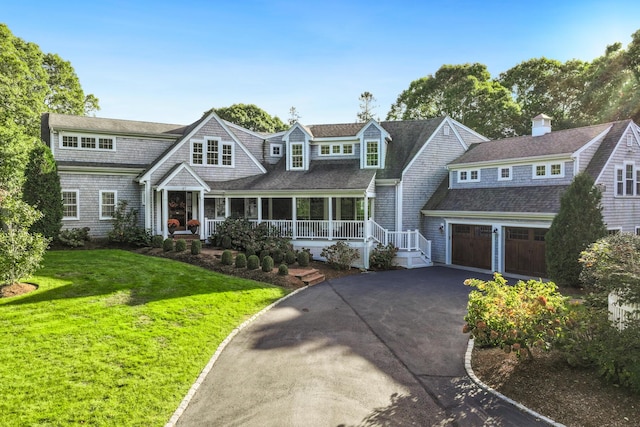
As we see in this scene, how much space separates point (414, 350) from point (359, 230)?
10.4m

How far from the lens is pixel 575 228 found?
13.8 metres

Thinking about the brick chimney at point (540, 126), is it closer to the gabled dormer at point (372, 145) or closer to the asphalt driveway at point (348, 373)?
the gabled dormer at point (372, 145)

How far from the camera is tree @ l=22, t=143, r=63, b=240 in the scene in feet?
55.8

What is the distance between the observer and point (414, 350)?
844cm

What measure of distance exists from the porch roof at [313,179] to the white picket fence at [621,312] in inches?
463

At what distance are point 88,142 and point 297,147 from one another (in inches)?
451

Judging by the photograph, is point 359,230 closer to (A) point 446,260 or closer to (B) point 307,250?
(B) point 307,250

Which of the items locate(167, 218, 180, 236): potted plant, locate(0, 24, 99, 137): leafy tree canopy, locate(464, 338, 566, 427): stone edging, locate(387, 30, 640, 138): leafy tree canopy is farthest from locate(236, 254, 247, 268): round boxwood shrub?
locate(387, 30, 640, 138): leafy tree canopy

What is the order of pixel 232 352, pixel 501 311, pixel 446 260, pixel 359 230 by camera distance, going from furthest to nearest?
pixel 446 260 → pixel 359 230 → pixel 232 352 → pixel 501 311

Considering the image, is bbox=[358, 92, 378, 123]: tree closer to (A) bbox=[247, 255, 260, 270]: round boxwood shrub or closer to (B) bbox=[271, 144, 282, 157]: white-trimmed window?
(B) bbox=[271, 144, 282, 157]: white-trimmed window

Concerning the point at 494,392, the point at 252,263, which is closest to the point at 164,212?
the point at 252,263

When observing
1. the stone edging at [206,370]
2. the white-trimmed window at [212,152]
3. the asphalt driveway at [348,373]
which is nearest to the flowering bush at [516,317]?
the asphalt driveway at [348,373]

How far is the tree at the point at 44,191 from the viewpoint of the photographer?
55.8 ft

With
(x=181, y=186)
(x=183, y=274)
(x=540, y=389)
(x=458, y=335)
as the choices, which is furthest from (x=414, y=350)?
(x=181, y=186)
